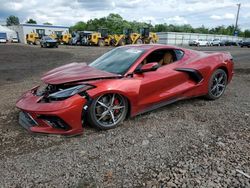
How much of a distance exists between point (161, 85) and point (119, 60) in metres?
0.90

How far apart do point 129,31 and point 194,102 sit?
2834cm

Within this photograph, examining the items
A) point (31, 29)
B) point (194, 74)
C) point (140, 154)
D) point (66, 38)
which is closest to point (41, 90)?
point (140, 154)

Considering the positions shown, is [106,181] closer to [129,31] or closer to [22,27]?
[129,31]

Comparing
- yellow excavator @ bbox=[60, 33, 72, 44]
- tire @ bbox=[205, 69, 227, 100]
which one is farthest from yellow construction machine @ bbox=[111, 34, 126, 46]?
tire @ bbox=[205, 69, 227, 100]

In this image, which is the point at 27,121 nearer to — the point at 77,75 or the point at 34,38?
the point at 77,75

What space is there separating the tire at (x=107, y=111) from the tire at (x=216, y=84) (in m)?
2.17

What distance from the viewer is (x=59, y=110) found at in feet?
10.2

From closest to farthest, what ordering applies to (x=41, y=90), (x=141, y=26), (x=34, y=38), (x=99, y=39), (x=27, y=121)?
(x=27, y=121), (x=41, y=90), (x=99, y=39), (x=34, y=38), (x=141, y=26)

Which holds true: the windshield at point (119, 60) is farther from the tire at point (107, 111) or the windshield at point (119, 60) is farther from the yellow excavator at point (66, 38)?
the yellow excavator at point (66, 38)

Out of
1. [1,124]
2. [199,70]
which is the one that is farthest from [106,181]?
[199,70]

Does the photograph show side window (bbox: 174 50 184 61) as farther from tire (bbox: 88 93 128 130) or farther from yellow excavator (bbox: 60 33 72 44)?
yellow excavator (bbox: 60 33 72 44)

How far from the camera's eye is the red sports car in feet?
10.7

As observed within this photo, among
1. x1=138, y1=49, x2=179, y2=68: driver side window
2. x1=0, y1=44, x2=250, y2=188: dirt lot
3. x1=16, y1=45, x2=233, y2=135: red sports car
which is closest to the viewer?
x1=0, y1=44, x2=250, y2=188: dirt lot

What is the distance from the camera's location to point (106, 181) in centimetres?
242
